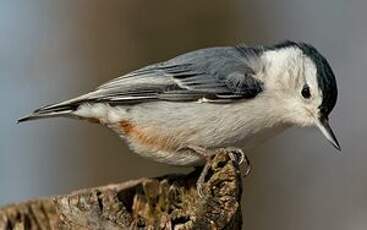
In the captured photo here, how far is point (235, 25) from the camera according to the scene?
15.2 ft

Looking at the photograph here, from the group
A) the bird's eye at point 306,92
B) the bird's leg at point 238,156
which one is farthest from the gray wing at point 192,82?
the bird's leg at point 238,156

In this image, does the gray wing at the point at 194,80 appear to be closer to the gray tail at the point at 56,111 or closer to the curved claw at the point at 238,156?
the gray tail at the point at 56,111

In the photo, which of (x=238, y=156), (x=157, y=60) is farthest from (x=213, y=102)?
(x=157, y=60)

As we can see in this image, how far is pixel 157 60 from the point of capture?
4.17 meters

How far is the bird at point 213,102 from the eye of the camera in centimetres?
268

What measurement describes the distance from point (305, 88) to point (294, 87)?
0.04 metres

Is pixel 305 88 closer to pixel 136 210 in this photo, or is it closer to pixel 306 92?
pixel 306 92

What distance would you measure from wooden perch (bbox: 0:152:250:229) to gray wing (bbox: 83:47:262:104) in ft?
1.66

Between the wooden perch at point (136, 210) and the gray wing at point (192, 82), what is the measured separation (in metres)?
0.50

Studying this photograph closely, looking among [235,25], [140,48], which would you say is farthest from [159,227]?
[235,25]

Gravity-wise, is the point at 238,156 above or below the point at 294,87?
below

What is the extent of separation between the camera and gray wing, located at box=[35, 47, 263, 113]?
2762mm

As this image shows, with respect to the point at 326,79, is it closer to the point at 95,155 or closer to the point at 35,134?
the point at 95,155

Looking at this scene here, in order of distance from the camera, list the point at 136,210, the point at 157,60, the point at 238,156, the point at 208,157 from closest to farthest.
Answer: the point at 136,210, the point at 238,156, the point at 208,157, the point at 157,60
